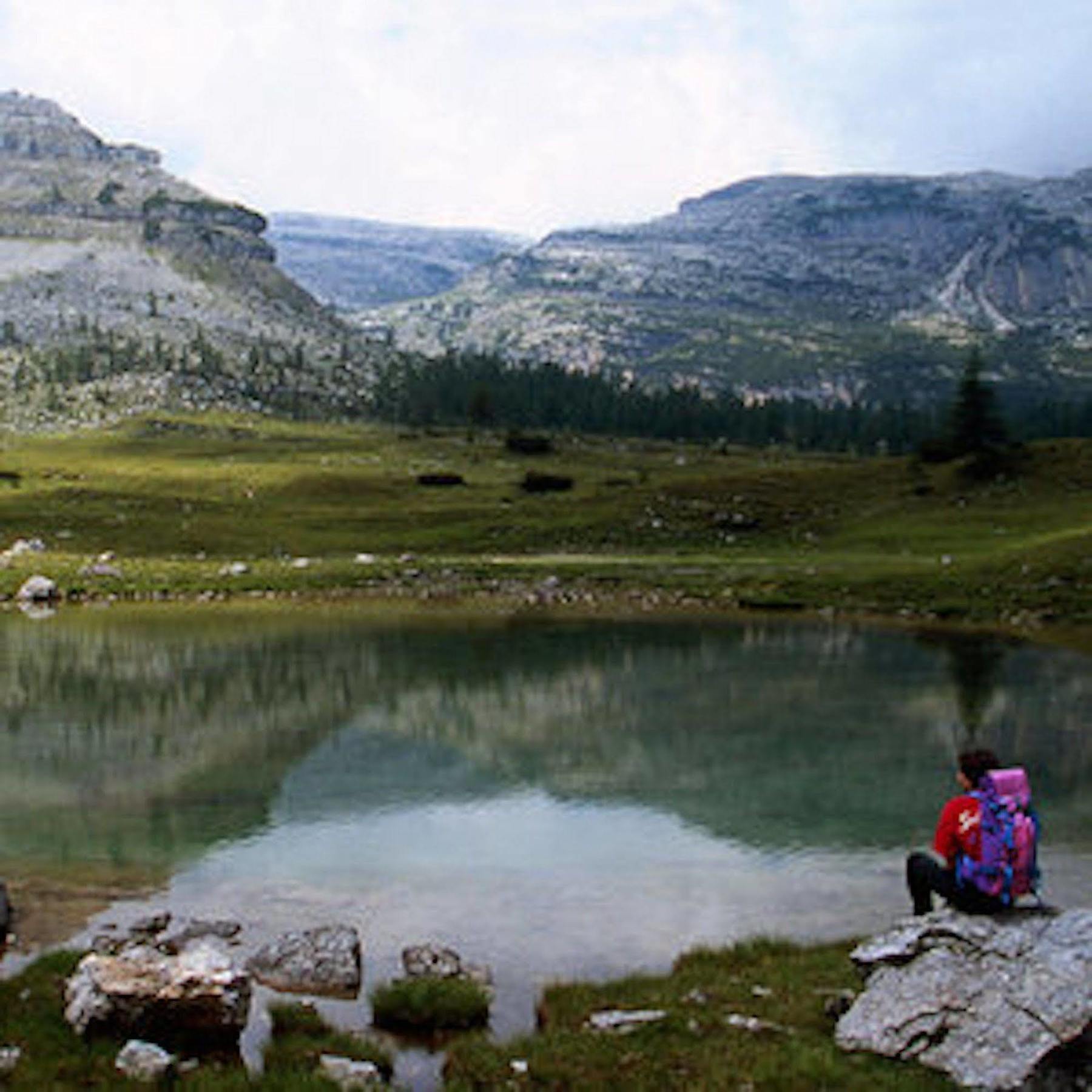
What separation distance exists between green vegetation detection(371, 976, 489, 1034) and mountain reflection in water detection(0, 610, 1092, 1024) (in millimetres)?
713

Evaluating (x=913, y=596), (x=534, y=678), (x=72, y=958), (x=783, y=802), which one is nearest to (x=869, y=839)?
(x=783, y=802)

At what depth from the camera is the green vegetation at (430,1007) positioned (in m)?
17.2

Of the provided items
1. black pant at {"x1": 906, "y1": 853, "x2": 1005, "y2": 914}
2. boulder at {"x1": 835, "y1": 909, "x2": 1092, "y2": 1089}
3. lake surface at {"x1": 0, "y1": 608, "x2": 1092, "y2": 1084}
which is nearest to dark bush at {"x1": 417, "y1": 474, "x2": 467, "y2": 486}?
lake surface at {"x1": 0, "y1": 608, "x2": 1092, "y2": 1084}

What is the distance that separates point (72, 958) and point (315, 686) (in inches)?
1227

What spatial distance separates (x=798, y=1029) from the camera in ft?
52.1

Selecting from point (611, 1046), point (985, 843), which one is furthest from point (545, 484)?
point (611, 1046)

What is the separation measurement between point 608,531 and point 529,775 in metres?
66.7

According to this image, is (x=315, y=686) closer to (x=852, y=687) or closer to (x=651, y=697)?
(x=651, y=697)

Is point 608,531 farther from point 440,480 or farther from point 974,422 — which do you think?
point 974,422

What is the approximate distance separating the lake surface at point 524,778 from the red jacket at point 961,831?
5.18 m

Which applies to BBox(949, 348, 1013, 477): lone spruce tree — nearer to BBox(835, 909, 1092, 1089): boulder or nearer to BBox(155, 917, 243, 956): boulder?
BBox(155, 917, 243, 956): boulder

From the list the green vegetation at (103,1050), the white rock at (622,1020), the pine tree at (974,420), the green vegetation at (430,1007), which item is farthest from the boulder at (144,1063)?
the pine tree at (974,420)

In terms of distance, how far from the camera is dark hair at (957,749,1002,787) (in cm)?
1734

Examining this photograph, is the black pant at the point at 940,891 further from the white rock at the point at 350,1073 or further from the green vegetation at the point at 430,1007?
the white rock at the point at 350,1073
